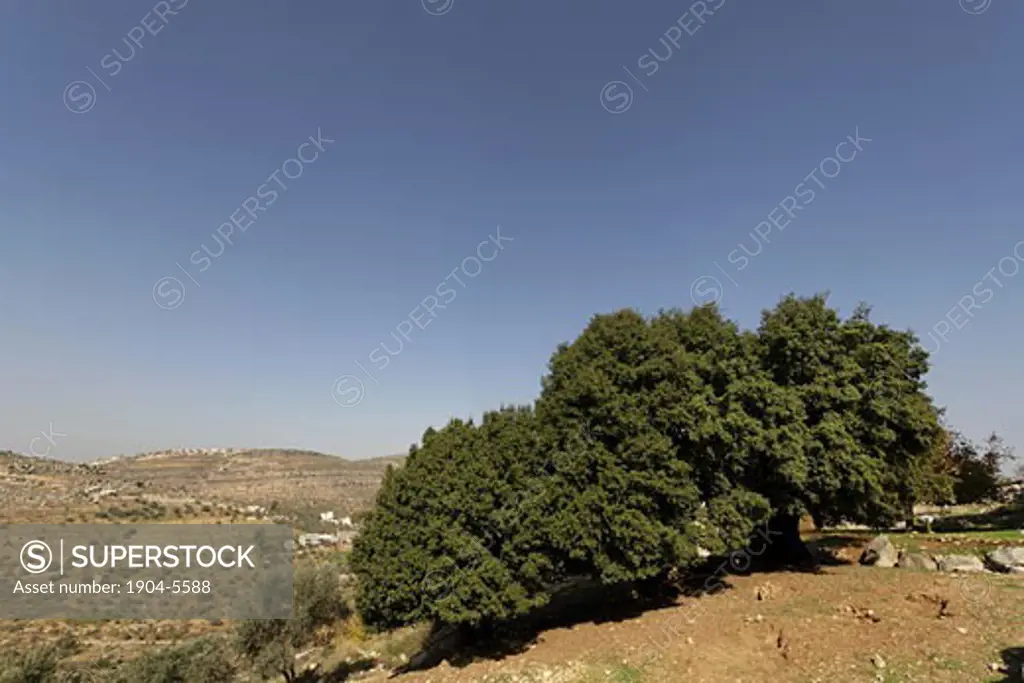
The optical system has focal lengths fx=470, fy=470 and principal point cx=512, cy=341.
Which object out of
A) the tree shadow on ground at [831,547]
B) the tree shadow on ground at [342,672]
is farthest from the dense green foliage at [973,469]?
the tree shadow on ground at [342,672]

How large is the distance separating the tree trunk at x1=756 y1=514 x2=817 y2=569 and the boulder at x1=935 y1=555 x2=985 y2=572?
493 cm

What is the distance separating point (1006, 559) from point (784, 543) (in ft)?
26.2

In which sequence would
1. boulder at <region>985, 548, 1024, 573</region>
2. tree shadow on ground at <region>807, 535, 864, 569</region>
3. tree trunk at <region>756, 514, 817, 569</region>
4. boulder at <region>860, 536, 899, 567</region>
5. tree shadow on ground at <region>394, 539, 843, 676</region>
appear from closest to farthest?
tree shadow on ground at <region>394, 539, 843, 676</region> < boulder at <region>985, 548, 1024, 573</region> < boulder at <region>860, 536, 899, 567</region> < tree trunk at <region>756, 514, 817, 569</region> < tree shadow on ground at <region>807, 535, 864, 569</region>

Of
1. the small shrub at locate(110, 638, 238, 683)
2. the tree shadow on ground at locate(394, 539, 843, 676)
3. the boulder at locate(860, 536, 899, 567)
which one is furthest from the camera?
the small shrub at locate(110, 638, 238, 683)

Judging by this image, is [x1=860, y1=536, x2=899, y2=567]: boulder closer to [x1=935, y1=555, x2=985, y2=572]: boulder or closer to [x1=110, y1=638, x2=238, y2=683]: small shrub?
[x1=935, y1=555, x2=985, y2=572]: boulder

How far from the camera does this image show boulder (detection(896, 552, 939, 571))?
20578 millimetres

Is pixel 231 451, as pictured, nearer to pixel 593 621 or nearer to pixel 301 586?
pixel 301 586

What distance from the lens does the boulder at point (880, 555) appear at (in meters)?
21.8

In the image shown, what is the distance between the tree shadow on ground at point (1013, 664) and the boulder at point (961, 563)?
10.1m

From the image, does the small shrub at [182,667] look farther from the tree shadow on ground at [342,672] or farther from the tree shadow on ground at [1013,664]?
the tree shadow on ground at [1013,664]

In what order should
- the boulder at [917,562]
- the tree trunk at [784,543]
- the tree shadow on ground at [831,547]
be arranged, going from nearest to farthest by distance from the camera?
1. the boulder at [917,562]
2. the tree trunk at [784,543]
3. the tree shadow on ground at [831,547]

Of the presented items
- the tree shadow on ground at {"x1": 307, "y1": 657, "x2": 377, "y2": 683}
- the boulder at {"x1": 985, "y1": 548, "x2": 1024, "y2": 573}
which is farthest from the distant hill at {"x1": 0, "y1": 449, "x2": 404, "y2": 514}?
the boulder at {"x1": 985, "y1": 548, "x2": 1024, "y2": 573}

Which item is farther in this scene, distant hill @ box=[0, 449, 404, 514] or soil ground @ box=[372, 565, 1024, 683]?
distant hill @ box=[0, 449, 404, 514]

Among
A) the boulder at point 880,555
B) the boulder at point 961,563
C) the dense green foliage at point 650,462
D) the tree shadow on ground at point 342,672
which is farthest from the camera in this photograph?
the tree shadow on ground at point 342,672
